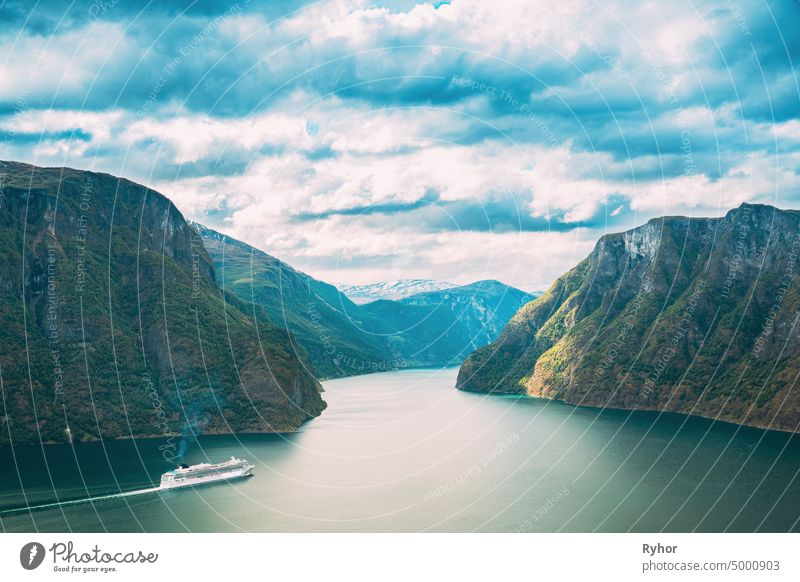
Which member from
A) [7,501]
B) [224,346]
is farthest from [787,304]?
[7,501]

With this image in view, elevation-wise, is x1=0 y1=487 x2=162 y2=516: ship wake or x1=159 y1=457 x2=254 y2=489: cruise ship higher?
x1=0 y1=487 x2=162 y2=516: ship wake

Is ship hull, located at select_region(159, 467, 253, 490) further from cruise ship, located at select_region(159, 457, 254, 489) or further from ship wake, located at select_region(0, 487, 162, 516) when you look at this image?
ship wake, located at select_region(0, 487, 162, 516)

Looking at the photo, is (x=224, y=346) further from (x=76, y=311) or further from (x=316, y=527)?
(x=316, y=527)

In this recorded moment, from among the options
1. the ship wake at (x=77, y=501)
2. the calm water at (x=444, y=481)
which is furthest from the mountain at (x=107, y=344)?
the ship wake at (x=77, y=501)

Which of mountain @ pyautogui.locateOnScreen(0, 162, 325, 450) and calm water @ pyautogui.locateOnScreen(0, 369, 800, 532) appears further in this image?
mountain @ pyautogui.locateOnScreen(0, 162, 325, 450)

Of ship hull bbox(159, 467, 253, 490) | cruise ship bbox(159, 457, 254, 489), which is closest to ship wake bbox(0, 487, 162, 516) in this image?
ship hull bbox(159, 467, 253, 490)

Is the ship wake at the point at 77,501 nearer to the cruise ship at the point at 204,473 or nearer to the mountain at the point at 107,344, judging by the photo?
the cruise ship at the point at 204,473
